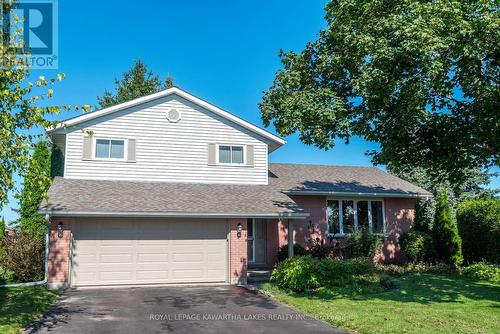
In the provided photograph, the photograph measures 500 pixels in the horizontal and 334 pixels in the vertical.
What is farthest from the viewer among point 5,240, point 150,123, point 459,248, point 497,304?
point 459,248

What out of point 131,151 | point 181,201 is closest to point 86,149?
point 131,151

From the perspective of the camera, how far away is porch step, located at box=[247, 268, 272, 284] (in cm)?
1694

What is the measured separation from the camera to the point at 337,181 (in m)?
23.1

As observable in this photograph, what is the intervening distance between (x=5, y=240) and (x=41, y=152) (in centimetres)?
696

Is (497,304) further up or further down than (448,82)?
further down

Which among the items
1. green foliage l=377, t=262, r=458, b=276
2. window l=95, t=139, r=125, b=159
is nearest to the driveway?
window l=95, t=139, r=125, b=159

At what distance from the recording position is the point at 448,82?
14297 mm

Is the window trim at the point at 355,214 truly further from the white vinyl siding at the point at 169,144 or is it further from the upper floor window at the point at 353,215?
the white vinyl siding at the point at 169,144

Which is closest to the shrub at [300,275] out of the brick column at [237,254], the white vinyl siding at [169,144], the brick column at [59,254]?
the brick column at [237,254]

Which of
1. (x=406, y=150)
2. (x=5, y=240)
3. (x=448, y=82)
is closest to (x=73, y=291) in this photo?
(x=5, y=240)

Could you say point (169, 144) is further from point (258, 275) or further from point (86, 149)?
point (258, 275)

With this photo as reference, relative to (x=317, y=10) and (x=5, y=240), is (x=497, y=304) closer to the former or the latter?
(x=317, y=10)

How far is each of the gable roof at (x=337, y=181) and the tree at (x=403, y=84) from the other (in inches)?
167

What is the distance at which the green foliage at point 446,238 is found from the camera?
66.6 ft
